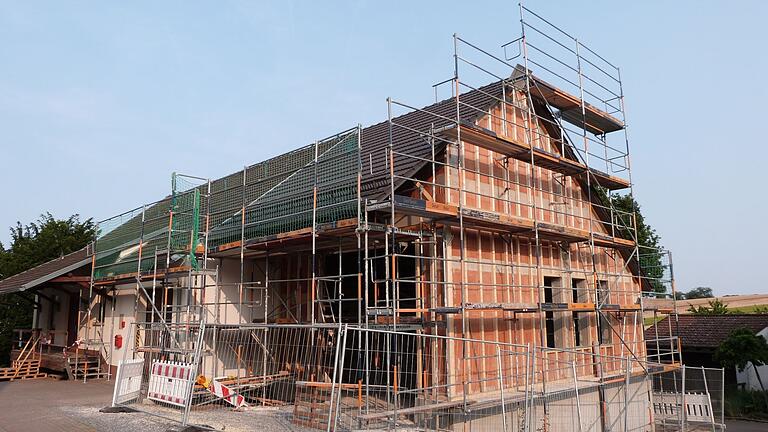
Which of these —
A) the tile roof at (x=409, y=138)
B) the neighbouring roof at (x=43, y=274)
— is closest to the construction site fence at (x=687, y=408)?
the tile roof at (x=409, y=138)

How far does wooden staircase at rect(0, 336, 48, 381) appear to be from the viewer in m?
18.3

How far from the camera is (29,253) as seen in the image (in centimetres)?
3150

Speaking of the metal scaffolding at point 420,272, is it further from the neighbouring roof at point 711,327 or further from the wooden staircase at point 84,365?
the neighbouring roof at point 711,327

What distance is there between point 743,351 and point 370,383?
1857 centimetres

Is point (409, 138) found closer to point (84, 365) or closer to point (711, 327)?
point (84, 365)

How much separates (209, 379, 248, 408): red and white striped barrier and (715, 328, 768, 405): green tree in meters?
21.0

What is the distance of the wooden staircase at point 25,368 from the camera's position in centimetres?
1827

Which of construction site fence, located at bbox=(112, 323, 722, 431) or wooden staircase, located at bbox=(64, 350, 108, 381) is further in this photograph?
wooden staircase, located at bbox=(64, 350, 108, 381)

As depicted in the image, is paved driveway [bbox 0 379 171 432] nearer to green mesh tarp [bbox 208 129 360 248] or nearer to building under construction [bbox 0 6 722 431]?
building under construction [bbox 0 6 722 431]

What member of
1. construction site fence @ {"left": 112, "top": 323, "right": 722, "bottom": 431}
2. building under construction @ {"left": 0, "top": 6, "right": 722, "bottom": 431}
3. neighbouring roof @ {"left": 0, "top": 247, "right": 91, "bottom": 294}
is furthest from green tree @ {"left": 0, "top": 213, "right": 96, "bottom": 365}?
construction site fence @ {"left": 112, "top": 323, "right": 722, "bottom": 431}

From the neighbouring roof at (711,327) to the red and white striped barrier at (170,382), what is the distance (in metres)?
22.4

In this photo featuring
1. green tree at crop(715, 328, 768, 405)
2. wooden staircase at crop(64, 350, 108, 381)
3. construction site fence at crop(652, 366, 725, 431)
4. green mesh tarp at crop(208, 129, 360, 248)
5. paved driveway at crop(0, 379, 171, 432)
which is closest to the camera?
paved driveway at crop(0, 379, 171, 432)

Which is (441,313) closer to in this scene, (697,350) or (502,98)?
(502,98)

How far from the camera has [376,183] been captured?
40.7ft
